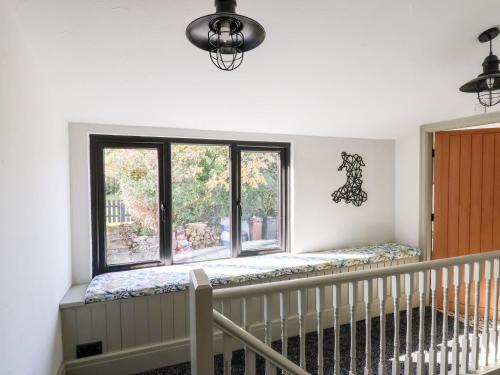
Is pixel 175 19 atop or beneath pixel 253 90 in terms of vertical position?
atop

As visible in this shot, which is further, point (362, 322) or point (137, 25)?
point (362, 322)

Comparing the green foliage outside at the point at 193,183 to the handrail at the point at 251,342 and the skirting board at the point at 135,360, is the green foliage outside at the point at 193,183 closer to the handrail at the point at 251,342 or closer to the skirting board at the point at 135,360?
the skirting board at the point at 135,360

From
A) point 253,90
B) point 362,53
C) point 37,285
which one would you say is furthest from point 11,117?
point 362,53

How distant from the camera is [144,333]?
2.24 metres

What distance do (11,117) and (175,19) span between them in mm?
868

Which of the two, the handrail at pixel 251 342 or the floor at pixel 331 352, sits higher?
the handrail at pixel 251 342

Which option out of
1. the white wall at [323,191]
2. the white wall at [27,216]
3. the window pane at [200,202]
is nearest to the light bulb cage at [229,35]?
the white wall at [27,216]

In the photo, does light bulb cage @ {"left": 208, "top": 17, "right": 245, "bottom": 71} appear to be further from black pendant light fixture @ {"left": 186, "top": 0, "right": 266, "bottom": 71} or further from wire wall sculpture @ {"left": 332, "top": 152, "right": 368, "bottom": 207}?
wire wall sculpture @ {"left": 332, "top": 152, "right": 368, "bottom": 207}

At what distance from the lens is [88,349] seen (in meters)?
2.10

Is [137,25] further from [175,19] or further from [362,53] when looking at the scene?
[362,53]

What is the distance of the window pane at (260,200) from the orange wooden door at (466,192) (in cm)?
173

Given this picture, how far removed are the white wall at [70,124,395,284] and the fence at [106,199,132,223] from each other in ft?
0.56

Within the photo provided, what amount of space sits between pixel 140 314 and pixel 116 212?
89 cm

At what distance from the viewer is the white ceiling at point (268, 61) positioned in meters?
1.45
